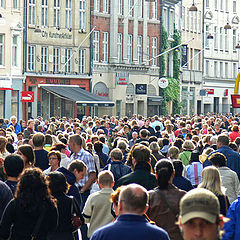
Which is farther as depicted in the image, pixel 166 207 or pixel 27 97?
pixel 27 97

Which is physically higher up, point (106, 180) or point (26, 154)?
point (26, 154)

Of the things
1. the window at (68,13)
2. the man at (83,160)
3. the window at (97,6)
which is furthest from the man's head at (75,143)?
the window at (97,6)

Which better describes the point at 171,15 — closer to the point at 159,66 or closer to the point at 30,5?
the point at 159,66

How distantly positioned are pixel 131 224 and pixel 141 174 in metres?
4.71

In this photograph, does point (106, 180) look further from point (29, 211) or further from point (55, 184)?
point (29, 211)

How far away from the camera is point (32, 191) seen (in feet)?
25.0

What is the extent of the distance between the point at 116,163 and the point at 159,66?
52.4 m

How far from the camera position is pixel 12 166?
9.19 m

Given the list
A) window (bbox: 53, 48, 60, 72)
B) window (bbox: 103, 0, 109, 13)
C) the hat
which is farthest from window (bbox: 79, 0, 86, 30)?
the hat

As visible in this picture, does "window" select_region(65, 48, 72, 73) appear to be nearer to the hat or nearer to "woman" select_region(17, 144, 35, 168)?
"woman" select_region(17, 144, 35, 168)

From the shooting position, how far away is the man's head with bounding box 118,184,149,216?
20.0 feet

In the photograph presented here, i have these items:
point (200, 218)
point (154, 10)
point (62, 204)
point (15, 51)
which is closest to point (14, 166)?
point (62, 204)

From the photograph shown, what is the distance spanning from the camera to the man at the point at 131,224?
5.93 meters

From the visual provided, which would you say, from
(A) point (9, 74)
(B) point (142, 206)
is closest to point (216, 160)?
(B) point (142, 206)
